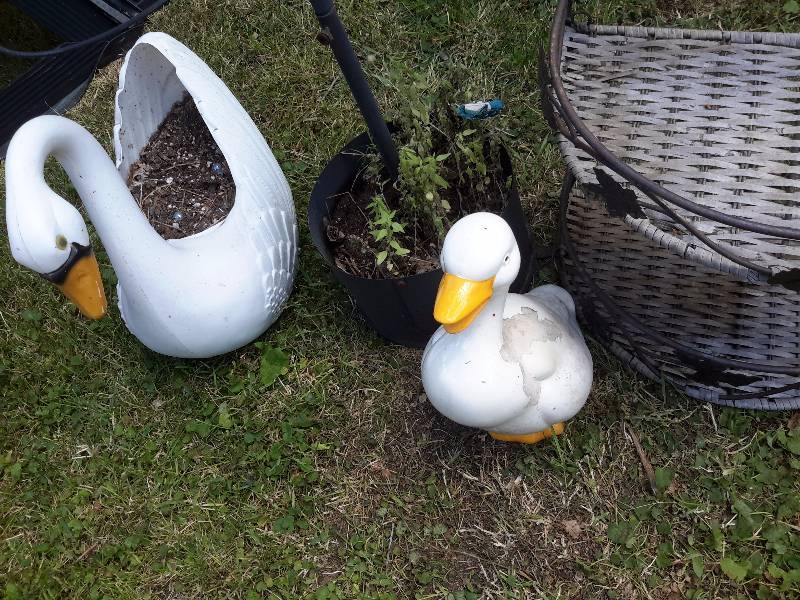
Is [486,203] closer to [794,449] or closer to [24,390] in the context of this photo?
[794,449]

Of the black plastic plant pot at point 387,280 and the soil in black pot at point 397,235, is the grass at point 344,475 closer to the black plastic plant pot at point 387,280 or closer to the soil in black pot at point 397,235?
the black plastic plant pot at point 387,280

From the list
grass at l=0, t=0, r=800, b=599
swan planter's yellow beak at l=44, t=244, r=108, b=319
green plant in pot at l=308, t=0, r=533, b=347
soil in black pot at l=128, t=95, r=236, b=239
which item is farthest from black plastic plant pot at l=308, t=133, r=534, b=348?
swan planter's yellow beak at l=44, t=244, r=108, b=319

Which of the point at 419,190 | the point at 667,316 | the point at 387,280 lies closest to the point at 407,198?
the point at 419,190

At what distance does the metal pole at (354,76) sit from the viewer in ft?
4.04

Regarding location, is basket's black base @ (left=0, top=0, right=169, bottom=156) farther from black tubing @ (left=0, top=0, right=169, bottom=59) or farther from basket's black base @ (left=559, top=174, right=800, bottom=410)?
basket's black base @ (left=559, top=174, right=800, bottom=410)

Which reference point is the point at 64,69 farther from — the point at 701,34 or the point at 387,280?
the point at 701,34

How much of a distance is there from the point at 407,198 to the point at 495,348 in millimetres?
413

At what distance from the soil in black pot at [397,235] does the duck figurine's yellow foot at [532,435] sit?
38 centimetres

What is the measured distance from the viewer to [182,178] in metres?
1.76

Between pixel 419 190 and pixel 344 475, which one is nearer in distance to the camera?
pixel 419 190

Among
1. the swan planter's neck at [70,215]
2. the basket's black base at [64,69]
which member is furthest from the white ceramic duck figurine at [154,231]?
the basket's black base at [64,69]

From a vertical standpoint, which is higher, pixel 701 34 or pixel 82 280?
pixel 82 280

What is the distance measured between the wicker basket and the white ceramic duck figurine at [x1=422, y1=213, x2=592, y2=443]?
23 cm

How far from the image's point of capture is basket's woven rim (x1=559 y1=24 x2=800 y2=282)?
1154 mm
